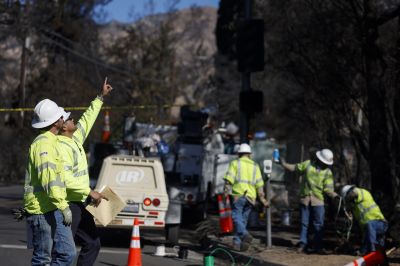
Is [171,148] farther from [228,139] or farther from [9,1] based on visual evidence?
[9,1]

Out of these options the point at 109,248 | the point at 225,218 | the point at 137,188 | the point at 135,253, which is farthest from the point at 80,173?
the point at 225,218

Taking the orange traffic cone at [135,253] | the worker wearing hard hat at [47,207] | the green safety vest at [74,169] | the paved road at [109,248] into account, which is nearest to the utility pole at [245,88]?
the paved road at [109,248]

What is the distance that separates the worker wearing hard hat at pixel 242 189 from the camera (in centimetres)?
1392

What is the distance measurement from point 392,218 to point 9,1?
23681mm

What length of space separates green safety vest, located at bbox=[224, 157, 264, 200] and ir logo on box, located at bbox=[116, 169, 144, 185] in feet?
5.50

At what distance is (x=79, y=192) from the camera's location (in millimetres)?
7871

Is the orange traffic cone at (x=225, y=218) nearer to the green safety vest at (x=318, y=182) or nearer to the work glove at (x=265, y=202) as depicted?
the work glove at (x=265, y=202)

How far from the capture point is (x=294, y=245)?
14742mm

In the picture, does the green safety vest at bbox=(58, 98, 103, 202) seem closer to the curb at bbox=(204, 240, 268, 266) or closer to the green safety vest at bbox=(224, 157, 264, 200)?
the curb at bbox=(204, 240, 268, 266)

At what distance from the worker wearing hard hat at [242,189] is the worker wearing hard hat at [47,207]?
A: 22.2 ft

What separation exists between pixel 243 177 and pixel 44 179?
7294mm

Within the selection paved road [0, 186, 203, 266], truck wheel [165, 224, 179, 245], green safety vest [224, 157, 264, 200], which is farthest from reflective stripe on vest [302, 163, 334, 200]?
truck wheel [165, 224, 179, 245]

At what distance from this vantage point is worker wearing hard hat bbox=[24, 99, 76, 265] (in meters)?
7.15

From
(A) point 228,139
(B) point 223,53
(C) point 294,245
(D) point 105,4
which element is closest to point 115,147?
(A) point 228,139
